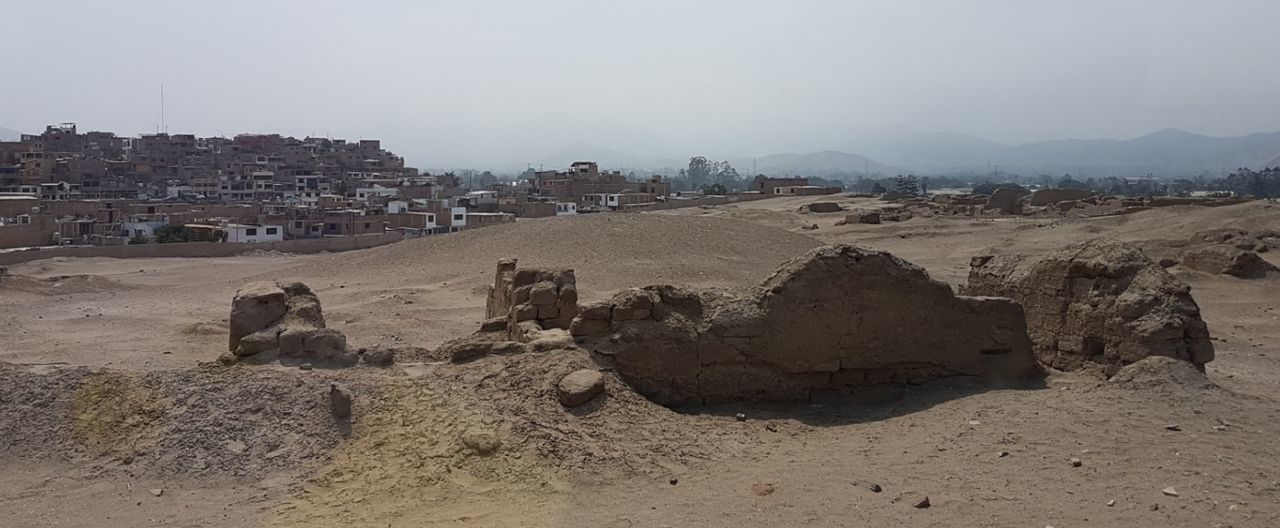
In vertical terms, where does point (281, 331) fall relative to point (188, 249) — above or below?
above

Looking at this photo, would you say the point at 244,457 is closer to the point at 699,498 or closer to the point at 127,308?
the point at 699,498

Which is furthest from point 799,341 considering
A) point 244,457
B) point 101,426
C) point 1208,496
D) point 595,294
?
point 595,294

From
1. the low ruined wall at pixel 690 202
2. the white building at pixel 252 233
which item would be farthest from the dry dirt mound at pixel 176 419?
the low ruined wall at pixel 690 202

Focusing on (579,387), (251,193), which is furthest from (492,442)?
(251,193)

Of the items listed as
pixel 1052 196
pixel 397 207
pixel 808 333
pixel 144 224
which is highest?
pixel 1052 196

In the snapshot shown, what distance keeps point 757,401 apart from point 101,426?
19.5ft

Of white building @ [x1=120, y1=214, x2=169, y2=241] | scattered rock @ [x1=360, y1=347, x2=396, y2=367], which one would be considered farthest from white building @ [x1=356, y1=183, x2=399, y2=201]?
scattered rock @ [x1=360, y1=347, x2=396, y2=367]

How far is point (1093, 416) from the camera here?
7.82 metres

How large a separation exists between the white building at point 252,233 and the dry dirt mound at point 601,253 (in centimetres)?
1386

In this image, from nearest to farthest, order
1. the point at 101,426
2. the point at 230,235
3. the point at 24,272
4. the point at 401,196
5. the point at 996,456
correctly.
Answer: the point at 996,456
the point at 101,426
the point at 24,272
the point at 230,235
the point at 401,196

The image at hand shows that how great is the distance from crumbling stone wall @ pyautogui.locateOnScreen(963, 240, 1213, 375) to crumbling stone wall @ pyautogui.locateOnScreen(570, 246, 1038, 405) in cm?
61

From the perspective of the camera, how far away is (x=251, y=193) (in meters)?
71.6

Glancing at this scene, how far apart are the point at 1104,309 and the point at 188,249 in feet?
107

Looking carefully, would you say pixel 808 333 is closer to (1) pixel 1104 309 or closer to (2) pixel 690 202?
(1) pixel 1104 309
